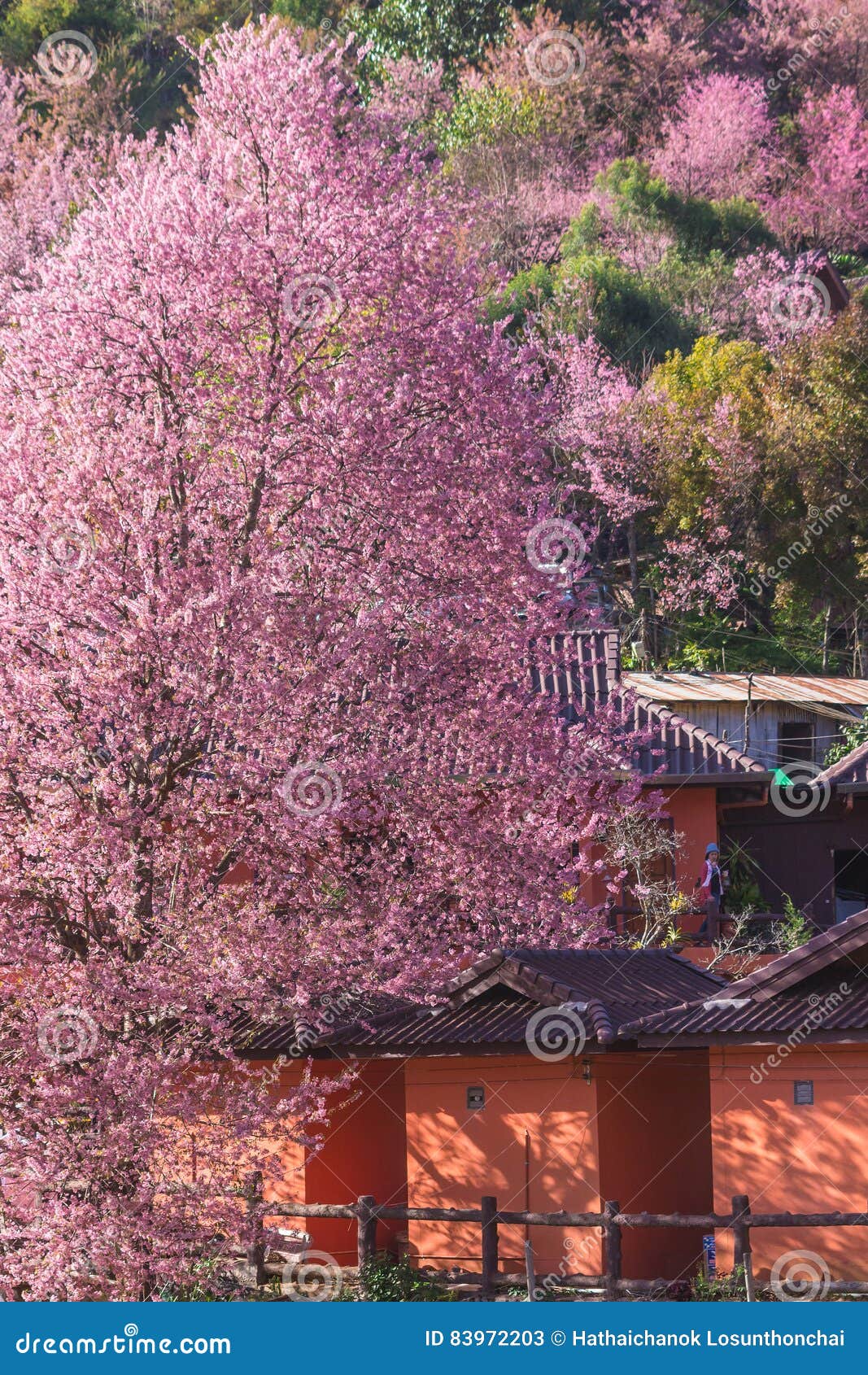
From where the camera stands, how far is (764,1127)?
17.6 meters

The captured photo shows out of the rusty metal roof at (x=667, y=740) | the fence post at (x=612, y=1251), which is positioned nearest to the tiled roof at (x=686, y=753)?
the rusty metal roof at (x=667, y=740)

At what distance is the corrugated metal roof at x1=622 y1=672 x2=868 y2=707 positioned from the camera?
3234 centimetres

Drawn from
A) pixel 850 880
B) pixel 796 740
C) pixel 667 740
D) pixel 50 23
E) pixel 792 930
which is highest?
pixel 50 23

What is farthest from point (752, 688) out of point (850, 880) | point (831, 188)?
point (831, 188)

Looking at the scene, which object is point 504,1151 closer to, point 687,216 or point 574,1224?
point 574,1224

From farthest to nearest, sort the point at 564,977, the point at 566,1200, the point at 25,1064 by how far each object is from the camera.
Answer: the point at 564,977 < the point at 566,1200 < the point at 25,1064

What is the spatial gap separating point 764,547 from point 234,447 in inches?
991

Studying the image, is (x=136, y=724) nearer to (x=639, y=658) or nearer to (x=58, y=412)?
(x=58, y=412)

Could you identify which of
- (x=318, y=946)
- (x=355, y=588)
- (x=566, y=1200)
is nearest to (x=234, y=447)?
(x=355, y=588)

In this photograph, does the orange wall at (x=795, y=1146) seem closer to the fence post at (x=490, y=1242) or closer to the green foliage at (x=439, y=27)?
the fence post at (x=490, y=1242)

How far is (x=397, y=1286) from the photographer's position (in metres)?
18.0

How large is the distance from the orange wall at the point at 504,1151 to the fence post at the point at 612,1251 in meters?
1.25

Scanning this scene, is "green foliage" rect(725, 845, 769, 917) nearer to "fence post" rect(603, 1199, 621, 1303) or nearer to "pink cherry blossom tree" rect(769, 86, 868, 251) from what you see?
"fence post" rect(603, 1199, 621, 1303)

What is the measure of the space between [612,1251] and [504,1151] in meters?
2.74
